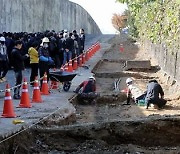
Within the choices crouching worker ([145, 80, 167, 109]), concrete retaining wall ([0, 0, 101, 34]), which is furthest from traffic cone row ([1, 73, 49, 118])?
concrete retaining wall ([0, 0, 101, 34])

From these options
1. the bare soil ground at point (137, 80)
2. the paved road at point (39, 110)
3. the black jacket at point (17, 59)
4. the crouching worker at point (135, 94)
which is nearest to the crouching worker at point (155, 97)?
the bare soil ground at point (137, 80)

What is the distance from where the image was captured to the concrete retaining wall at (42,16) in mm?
41906

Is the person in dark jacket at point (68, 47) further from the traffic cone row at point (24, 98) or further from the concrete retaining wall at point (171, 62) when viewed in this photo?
the traffic cone row at point (24, 98)

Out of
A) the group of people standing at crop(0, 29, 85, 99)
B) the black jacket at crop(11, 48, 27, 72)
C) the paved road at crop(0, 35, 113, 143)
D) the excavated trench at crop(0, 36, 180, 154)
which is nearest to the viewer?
the excavated trench at crop(0, 36, 180, 154)

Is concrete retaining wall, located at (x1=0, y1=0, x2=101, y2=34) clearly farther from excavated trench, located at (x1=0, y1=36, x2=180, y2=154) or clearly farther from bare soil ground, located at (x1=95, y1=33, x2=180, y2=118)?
excavated trench, located at (x1=0, y1=36, x2=180, y2=154)

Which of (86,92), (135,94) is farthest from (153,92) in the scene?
(86,92)

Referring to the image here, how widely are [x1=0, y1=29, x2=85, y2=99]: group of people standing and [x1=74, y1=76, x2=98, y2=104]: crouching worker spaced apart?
53.1 inches

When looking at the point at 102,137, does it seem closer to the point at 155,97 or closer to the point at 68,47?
the point at 155,97

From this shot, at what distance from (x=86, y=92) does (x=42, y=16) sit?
3962 cm

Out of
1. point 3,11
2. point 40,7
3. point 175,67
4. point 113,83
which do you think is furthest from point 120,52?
point 175,67

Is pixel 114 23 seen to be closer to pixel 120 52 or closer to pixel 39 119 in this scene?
pixel 120 52

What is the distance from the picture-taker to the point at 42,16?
5697 centimetres

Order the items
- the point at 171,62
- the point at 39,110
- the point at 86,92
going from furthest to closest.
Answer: the point at 171,62
the point at 86,92
the point at 39,110

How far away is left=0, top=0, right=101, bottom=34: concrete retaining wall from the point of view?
41.9 m
